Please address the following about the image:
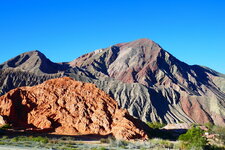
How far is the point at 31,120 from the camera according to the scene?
136ft

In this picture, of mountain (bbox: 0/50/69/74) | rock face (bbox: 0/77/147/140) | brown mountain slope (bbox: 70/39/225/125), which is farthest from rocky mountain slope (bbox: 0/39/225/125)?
rock face (bbox: 0/77/147/140)

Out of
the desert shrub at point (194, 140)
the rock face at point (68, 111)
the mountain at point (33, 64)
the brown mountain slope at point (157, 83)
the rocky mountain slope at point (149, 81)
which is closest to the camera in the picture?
the desert shrub at point (194, 140)

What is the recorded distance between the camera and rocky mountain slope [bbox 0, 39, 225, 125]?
98250 mm

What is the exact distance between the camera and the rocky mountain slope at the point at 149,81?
98250 millimetres

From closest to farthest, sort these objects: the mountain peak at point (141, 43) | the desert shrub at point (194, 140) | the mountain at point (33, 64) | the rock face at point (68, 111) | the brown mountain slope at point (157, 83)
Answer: the desert shrub at point (194, 140), the rock face at point (68, 111), the brown mountain slope at point (157, 83), the mountain at point (33, 64), the mountain peak at point (141, 43)

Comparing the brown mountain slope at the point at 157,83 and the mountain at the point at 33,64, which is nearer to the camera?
the brown mountain slope at the point at 157,83

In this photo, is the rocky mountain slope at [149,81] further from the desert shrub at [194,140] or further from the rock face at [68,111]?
the desert shrub at [194,140]

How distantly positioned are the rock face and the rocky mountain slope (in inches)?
1884

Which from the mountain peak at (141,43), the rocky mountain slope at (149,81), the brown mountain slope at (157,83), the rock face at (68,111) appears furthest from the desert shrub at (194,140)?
the mountain peak at (141,43)

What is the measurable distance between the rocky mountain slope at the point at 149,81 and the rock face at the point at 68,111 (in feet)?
157

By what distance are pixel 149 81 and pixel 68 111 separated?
9550 cm

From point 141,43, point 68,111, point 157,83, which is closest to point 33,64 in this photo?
point 157,83

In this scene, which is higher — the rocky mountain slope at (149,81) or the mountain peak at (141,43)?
the mountain peak at (141,43)

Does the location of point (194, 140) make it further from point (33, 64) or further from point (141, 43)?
point (141, 43)
